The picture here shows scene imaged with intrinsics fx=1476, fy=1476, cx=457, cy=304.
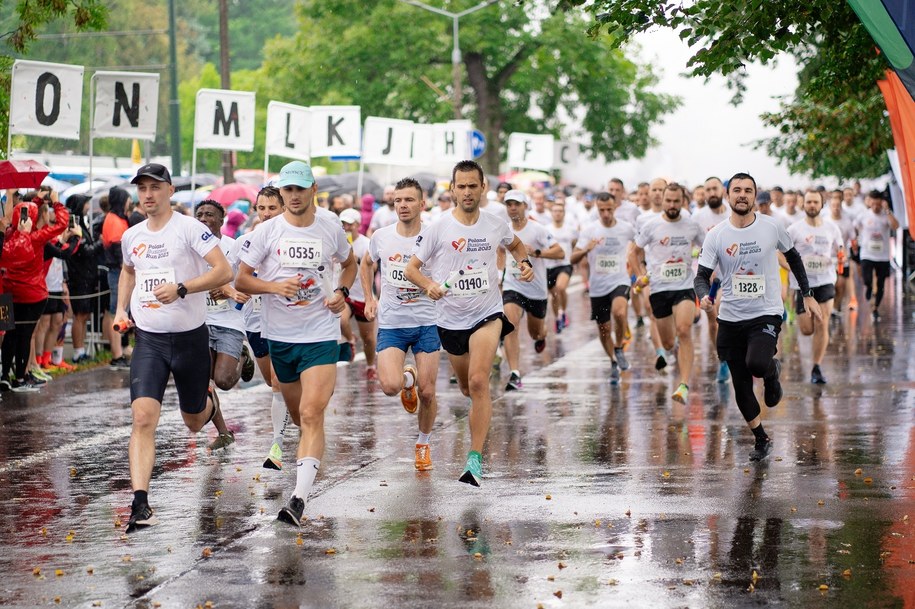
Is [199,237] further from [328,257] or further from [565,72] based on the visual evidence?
[565,72]

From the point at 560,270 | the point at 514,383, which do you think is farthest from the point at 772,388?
the point at 560,270

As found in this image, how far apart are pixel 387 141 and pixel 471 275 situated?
16.5 meters

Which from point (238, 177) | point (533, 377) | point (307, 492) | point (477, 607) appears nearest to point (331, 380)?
point (307, 492)

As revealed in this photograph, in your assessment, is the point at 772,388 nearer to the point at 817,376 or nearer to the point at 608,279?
the point at 817,376

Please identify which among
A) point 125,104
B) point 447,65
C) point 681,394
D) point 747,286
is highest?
point 447,65

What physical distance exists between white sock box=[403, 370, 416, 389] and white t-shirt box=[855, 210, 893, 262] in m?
14.2

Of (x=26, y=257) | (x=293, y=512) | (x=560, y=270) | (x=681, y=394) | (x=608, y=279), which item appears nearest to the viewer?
(x=293, y=512)

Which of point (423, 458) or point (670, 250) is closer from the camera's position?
point (423, 458)

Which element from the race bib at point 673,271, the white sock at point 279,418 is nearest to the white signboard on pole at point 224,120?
the race bib at point 673,271

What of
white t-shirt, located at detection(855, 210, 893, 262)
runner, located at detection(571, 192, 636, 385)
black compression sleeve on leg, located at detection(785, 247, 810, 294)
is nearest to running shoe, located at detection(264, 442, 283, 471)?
black compression sleeve on leg, located at detection(785, 247, 810, 294)

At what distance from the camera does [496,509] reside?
8375mm

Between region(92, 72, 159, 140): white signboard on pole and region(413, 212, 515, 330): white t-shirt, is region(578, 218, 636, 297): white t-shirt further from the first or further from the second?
region(413, 212, 515, 330): white t-shirt

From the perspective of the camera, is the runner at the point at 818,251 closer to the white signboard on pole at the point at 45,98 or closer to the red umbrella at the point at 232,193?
the white signboard on pole at the point at 45,98

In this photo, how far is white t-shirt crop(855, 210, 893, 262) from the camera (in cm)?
2244
